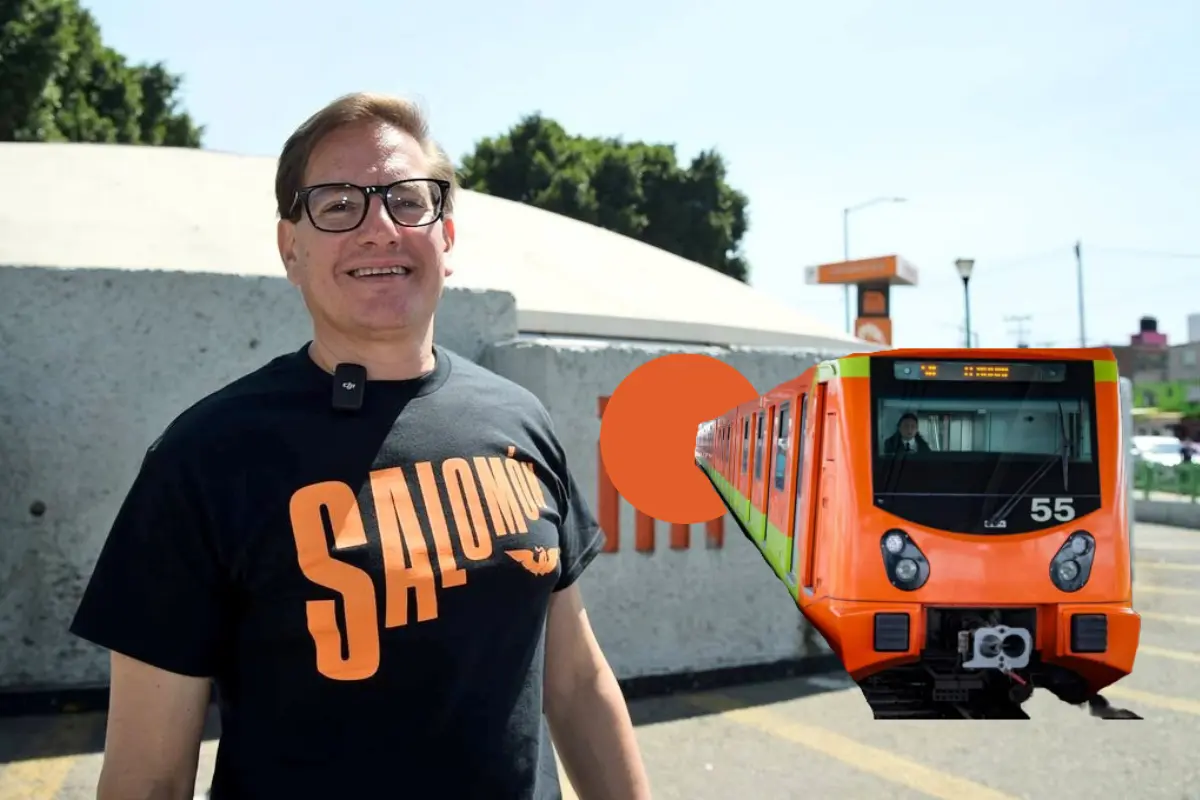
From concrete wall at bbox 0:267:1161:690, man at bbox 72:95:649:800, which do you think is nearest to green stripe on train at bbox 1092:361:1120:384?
man at bbox 72:95:649:800

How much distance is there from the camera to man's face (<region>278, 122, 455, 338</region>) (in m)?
1.69

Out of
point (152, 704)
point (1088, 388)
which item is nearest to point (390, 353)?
point (152, 704)

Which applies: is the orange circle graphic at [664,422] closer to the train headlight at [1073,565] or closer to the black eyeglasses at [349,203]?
the train headlight at [1073,565]

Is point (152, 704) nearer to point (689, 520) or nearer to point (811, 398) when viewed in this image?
point (811, 398)

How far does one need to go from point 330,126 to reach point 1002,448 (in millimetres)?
2498

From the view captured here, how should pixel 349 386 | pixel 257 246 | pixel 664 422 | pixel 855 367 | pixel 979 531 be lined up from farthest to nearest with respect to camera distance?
pixel 257 246, pixel 664 422, pixel 855 367, pixel 979 531, pixel 349 386

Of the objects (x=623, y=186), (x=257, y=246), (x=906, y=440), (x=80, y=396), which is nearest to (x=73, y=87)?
(x=623, y=186)

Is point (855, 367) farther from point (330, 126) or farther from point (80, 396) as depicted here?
point (80, 396)

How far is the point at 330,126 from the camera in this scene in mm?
1721

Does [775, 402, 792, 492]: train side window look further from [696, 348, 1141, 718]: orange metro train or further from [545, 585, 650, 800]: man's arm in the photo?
[545, 585, 650, 800]: man's arm

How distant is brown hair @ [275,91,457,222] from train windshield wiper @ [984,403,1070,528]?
7.63ft

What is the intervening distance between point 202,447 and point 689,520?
17.2ft

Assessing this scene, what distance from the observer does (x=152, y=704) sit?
148cm

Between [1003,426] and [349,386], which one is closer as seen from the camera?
[349,386]
